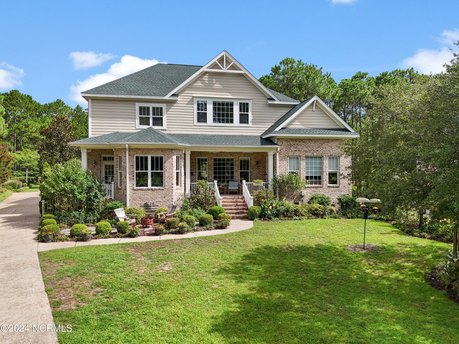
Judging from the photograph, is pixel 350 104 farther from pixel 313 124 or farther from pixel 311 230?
pixel 311 230

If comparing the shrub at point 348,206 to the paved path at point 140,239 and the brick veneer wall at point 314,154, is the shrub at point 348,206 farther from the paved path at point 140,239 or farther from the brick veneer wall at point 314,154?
the paved path at point 140,239

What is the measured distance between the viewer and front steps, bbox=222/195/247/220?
17.7 meters

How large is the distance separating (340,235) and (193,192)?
29.6 feet

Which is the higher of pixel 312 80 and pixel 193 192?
pixel 312 80

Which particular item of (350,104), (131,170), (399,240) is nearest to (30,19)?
(131,170)

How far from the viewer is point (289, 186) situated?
19.0m

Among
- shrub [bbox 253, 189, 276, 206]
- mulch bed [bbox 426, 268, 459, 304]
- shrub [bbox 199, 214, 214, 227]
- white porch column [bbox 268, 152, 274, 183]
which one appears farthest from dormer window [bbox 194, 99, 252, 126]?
mulch bed [bbox 426, 268, 459, 304]

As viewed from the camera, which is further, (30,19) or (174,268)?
(30,19)

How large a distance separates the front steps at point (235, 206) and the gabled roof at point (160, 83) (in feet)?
24.8

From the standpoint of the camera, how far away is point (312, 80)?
41.8m

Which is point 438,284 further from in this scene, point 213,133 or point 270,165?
point 213,133

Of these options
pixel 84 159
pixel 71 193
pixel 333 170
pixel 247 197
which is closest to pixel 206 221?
pixel 247 197

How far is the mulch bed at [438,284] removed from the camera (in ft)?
25.3

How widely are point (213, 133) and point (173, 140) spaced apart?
4078 millimetres
